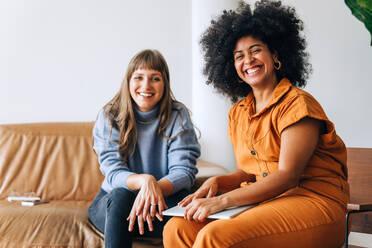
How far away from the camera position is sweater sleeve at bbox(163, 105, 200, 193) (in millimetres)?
1778

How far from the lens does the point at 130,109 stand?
1872 millimetres

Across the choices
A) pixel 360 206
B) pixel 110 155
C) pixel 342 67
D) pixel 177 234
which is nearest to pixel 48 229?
pixel 110 155

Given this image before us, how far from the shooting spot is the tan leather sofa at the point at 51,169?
6.79 ft

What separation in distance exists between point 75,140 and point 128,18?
3.52 feet

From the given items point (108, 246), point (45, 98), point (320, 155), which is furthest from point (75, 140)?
point (320, 155)

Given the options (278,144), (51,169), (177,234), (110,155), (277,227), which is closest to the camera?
(277,227)

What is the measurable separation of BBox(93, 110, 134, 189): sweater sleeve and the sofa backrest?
57 centimetres

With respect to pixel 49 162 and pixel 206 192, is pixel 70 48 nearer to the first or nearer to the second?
pixel 49 162

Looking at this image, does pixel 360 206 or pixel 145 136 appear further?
pixel 145 136

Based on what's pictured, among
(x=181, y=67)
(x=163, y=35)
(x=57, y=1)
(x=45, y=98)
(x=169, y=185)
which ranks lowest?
(x=169, y=185)

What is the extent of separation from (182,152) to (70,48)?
1.56m

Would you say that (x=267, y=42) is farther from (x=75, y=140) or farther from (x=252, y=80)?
(x=75, y=140)

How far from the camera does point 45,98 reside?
2906 millimetres

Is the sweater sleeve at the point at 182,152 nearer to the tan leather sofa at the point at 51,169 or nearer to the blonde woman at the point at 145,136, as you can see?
the blonde woman at the point at 145,136
